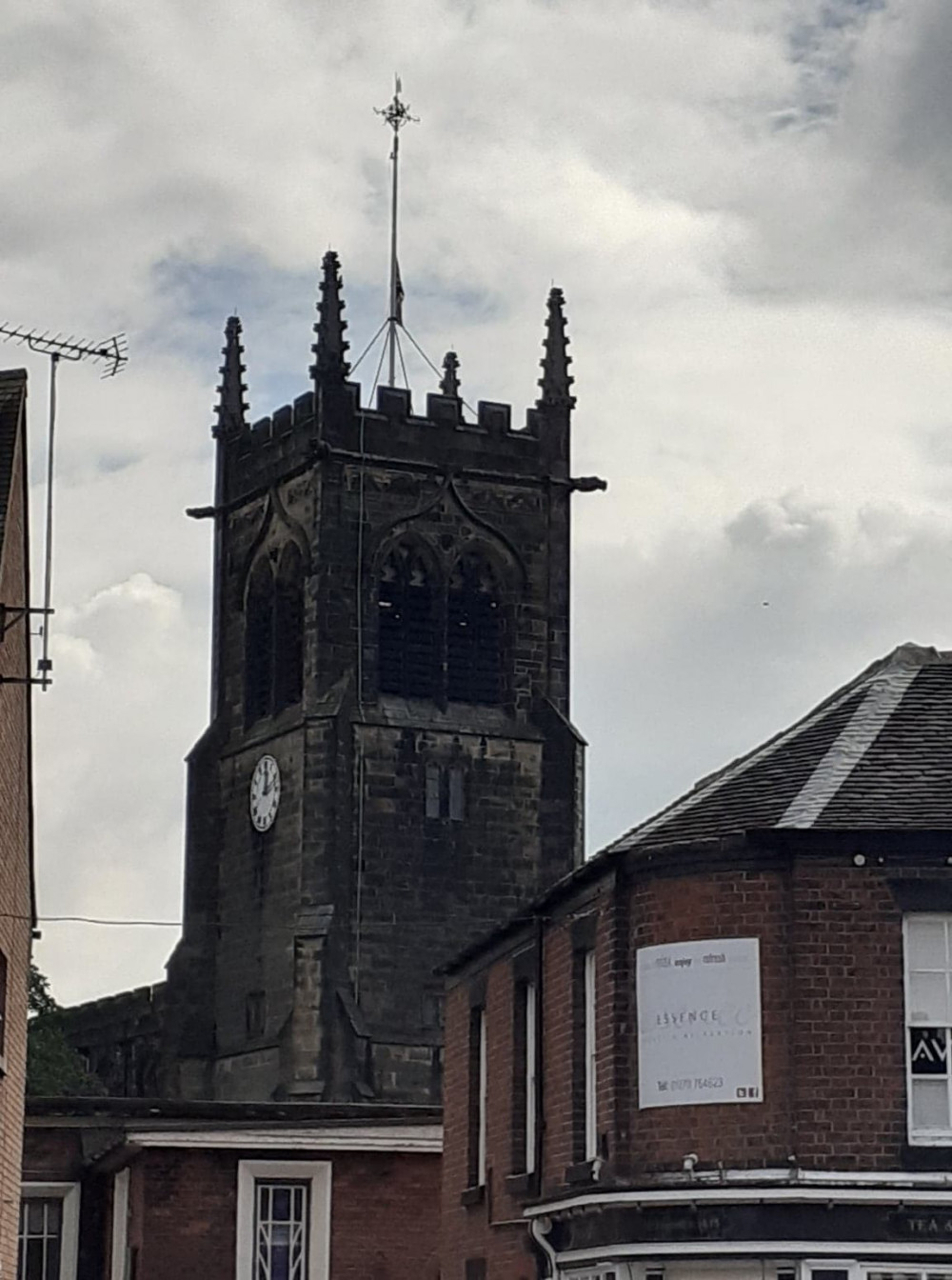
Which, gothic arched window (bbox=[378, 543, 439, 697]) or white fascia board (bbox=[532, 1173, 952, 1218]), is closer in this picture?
white fascia board (bbox=[532, 1173, 952, 1218])

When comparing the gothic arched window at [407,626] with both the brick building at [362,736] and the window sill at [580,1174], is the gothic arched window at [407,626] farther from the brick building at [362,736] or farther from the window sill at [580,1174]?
the window sill at [580,1174]

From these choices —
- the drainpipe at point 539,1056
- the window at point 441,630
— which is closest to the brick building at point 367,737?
the window at point 441,630

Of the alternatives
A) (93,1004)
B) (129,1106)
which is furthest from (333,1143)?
(93,1004)

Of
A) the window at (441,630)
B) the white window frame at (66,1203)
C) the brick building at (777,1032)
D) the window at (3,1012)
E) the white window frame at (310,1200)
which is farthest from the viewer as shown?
the window at (441,630)

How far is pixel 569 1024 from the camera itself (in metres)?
31.4

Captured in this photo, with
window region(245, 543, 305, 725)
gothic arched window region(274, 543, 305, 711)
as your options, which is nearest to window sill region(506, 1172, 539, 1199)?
window region(245, 543, 305, 725)

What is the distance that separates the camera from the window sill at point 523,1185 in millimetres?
32531

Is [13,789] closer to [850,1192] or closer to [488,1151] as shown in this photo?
[488,1151]

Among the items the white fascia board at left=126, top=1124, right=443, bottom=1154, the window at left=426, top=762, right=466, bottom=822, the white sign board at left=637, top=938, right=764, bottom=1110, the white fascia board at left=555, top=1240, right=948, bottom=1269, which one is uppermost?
the window at left=426, top=762, right=466, bottom=822

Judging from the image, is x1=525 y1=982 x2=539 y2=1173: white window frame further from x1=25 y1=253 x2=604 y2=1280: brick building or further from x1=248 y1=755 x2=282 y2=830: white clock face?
x1=248 y1=755 x2=282 y2=830: white clock face

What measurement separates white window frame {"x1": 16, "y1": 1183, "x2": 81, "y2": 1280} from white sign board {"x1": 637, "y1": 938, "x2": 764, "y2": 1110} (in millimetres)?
14017

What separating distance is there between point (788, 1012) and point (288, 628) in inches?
1924

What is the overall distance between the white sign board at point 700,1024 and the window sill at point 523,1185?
366cm

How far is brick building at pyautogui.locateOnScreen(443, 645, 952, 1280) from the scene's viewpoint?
2788cm
